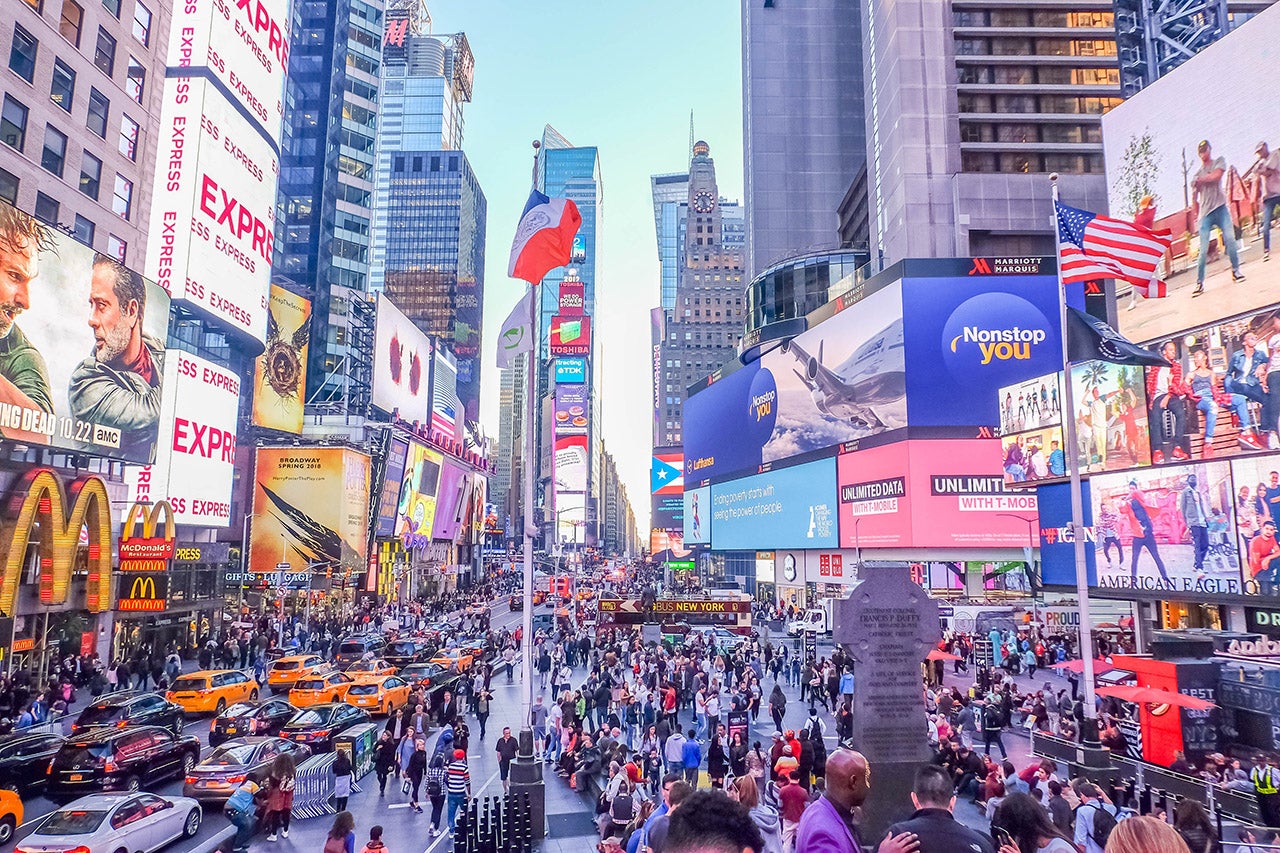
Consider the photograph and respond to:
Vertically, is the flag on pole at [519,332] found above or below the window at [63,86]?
below

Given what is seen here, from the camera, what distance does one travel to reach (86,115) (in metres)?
35.1

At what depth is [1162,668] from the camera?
19.0 m

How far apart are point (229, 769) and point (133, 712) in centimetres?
608

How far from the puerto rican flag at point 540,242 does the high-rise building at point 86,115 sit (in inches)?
869

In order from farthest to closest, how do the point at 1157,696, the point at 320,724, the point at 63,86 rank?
1. the point at 63,86
2. the point at 320,724
3. the point at 1157,696

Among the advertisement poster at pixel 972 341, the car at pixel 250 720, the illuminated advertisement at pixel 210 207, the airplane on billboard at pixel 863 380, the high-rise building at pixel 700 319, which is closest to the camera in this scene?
the car at pixel 250 720

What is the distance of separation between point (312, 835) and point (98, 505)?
69.4 feet

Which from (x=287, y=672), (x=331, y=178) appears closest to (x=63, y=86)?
(x=287, y=672)

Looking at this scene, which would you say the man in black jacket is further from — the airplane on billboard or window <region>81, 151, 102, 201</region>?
the airplane on billboard

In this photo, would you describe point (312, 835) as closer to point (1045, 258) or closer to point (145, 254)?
point (145, 254)

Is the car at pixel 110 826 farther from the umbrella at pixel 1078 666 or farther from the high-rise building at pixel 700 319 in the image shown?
the high-rise building at pixel 700 319

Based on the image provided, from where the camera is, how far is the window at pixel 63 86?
1312 inches

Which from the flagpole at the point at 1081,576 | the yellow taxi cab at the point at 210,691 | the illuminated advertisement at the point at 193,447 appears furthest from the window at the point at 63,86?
the flagpole at the point at 1081,576

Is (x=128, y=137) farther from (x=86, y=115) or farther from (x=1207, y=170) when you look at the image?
(x=1207, y=170)
